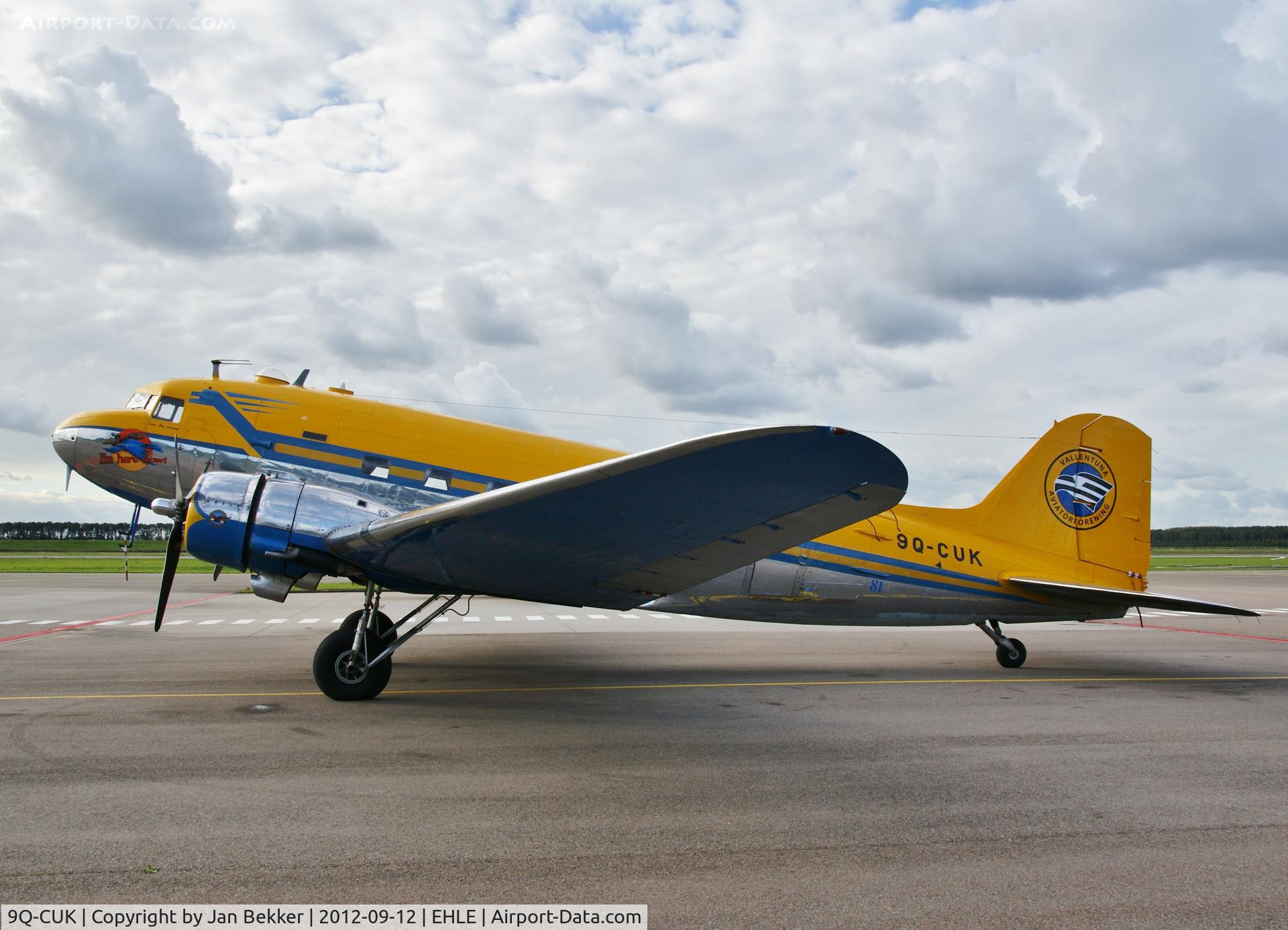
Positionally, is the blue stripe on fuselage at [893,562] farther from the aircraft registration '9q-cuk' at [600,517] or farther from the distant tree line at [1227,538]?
the distant tree line at [1227,538]

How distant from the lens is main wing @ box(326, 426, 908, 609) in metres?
4.76

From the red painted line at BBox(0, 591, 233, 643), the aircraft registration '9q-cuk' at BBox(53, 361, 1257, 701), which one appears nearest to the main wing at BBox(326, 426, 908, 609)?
the aircraft registration '9q-cuk' at BBox(53, 361, 1257, 701)

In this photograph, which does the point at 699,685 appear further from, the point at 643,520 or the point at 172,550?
the point at 172,550

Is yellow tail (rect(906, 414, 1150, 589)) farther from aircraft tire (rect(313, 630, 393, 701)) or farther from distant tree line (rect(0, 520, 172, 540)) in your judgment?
distant tree line (rect(0, 520, 172, 540))

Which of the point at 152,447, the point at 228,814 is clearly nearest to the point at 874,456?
the point at 228,814

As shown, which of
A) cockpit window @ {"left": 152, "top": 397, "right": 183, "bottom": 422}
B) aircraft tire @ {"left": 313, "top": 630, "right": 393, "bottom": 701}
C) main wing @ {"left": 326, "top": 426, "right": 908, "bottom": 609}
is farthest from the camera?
cockpit window @ {"left": 152, "top": 397, "right": 183, "bottom": 422}

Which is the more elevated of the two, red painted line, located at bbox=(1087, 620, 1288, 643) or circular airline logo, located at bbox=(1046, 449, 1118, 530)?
circular airline logo, located at bbox=(1046, 449, 1118, 530)

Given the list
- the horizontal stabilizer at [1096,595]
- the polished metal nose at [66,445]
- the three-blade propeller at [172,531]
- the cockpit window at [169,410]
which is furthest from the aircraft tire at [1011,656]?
the polished metal nose at [66,445]

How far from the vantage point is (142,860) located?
3623mm

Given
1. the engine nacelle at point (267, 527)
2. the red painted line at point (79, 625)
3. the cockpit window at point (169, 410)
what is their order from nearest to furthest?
1. the engine nacelle at point (267, 527)
2. the cockpit window at point (169, 410)
3. the red painted line at point (79, 625)

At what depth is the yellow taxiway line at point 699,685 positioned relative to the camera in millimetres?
7746

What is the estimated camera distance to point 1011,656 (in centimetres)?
1064

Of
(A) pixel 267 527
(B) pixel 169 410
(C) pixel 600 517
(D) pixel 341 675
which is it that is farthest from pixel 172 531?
(C) pixel 600 517

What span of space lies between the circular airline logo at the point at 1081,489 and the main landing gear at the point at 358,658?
895cm
